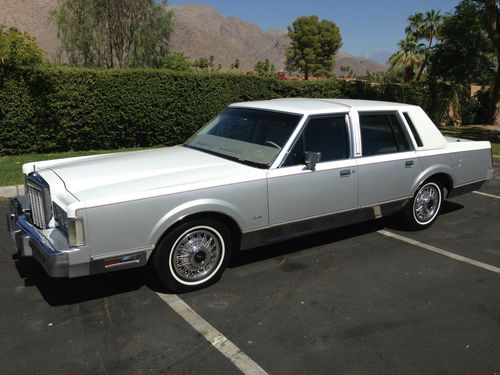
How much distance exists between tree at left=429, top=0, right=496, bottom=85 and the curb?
59.8 ft

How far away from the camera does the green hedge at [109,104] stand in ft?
37.0

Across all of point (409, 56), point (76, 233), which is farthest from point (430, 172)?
point (409, 56)

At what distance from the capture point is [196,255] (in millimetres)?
4266

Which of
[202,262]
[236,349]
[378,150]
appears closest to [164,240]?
[202,262]

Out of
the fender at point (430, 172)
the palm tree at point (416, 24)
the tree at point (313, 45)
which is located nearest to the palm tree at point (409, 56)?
the palm tree at point (416, 24)

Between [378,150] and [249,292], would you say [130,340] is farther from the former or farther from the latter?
[378,150]

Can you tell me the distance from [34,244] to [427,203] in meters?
4.49

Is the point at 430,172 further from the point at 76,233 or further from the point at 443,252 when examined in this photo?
the point at 76,233

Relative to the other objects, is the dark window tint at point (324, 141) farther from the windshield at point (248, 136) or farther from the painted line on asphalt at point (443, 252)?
the painted line on asphalt at point (443, 252)

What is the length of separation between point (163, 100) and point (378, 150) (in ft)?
28.1

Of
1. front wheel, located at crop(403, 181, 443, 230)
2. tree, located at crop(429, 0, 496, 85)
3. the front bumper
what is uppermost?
tree, located at crop(429, 0, 496, 85)

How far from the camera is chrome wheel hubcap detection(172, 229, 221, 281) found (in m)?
4.21

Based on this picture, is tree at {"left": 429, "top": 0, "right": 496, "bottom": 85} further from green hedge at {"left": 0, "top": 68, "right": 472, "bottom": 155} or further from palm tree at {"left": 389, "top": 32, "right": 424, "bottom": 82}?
palm tree at {"left": 389, "top": 32, "right": 424, "bottom": 82}

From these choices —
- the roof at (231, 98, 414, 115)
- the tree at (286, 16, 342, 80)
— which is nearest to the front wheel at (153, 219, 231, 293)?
the roof at (231, 98, 414, 115)
